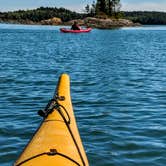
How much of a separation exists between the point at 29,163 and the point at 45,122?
1701 mm

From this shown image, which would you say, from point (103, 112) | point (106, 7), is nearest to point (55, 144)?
point (103, 112)

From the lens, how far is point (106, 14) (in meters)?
172

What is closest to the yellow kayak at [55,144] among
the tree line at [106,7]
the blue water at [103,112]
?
the blue water at [103,112]

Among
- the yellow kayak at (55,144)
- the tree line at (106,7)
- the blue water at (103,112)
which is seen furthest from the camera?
the tree line at (106,7)

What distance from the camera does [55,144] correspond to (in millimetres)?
6840

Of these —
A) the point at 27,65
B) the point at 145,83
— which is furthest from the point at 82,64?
the point at 145,83

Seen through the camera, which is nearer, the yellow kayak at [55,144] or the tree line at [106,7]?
the yellow kayak at [55,144]

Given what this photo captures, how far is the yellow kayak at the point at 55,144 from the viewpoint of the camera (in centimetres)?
630

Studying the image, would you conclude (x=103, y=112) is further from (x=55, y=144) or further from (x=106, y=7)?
(x=106, y=7)

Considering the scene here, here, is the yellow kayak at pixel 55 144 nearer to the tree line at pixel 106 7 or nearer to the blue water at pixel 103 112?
the blue water at pixel 103 112

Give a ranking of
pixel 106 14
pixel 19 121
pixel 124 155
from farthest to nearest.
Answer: pixel 106 14 → pixel 19 121 → pixel 124 155

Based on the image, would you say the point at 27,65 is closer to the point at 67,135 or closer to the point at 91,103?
the point at 91,103

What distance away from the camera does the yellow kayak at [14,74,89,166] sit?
6301 mm

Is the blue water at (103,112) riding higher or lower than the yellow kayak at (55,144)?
lower
